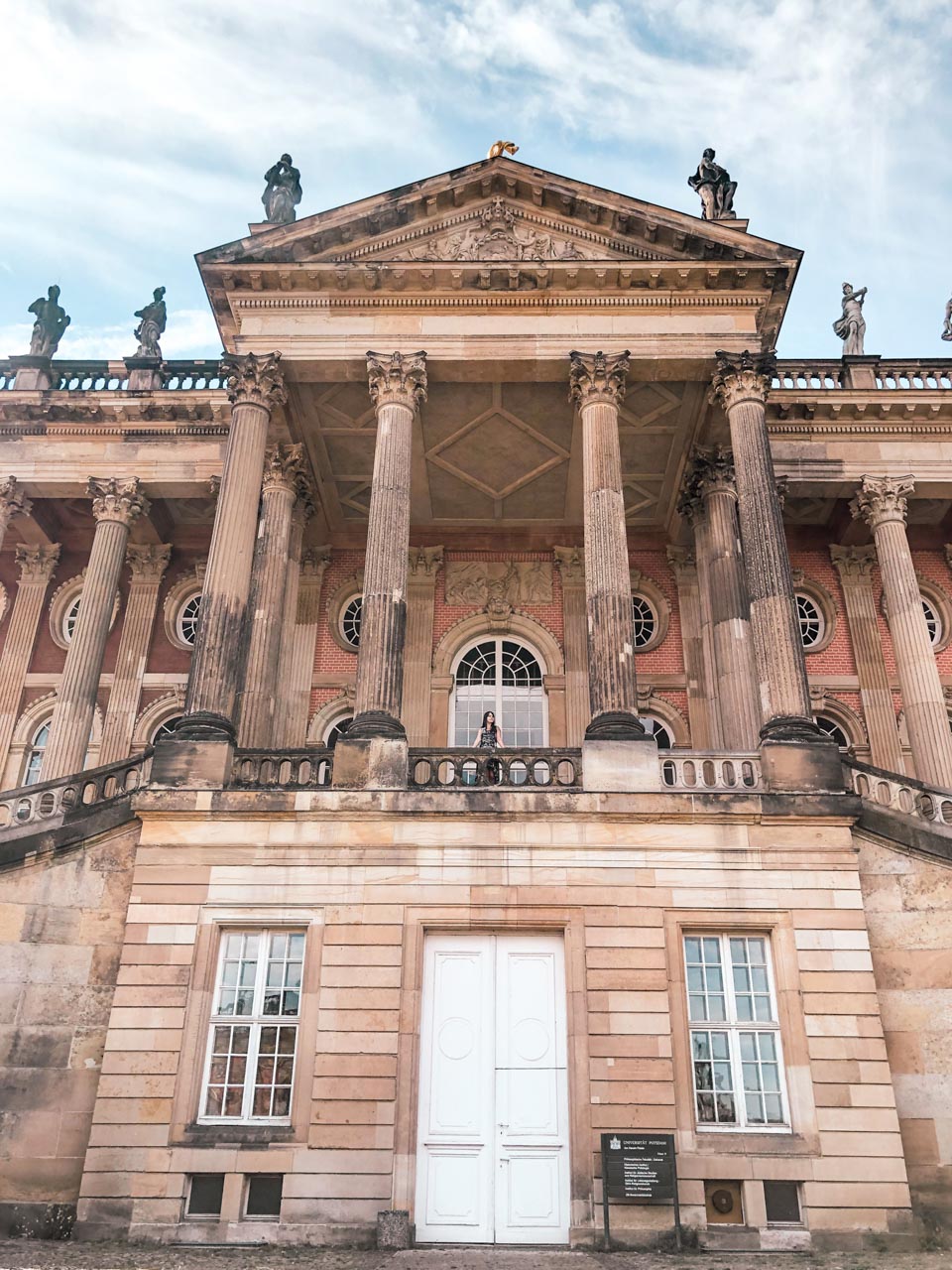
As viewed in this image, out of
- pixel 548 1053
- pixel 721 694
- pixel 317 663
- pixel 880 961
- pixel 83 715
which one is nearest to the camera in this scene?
pixel 548 1053

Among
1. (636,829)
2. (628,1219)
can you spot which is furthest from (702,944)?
(628,1219)

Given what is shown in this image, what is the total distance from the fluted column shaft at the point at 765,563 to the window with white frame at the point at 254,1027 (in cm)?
683

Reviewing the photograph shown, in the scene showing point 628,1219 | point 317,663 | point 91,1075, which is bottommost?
point 628,1219

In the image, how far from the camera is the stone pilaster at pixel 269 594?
1548 centimetres

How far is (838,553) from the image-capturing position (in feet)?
74.1

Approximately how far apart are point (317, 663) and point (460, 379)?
24.9ft

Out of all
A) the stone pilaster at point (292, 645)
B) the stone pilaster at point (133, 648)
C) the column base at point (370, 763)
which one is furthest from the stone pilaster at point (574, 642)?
the stone pilaster at point (133, 648)

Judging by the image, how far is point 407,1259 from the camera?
371 inches

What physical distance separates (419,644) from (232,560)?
7227 mm

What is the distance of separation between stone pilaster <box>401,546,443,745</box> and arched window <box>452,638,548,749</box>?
77cm

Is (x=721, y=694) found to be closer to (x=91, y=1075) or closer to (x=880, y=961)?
(x=880, y=961)

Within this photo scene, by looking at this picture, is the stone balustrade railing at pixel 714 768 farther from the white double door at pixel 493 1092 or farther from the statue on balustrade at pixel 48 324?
the statue on balustrade at pixel 48 324

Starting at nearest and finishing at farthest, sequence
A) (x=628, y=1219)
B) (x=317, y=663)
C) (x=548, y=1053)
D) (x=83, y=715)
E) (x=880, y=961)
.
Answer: (x=628, y=1219)
(x=548, y=1053)
(x=880, y=961)
(x=83, y=715)
(x=317, y=663)

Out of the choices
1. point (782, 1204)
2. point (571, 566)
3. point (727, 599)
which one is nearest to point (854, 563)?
point (571, 566)
